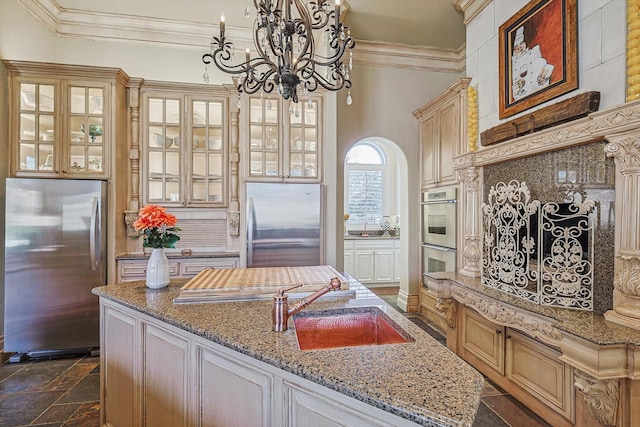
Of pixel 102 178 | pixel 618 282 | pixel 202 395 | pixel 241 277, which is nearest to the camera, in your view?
pixel 202 395

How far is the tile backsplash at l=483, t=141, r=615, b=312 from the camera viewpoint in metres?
1.87

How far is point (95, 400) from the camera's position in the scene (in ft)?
7.95

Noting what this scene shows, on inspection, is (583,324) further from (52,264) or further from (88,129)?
(88,129)

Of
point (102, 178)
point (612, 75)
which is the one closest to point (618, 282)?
point (612, 75)

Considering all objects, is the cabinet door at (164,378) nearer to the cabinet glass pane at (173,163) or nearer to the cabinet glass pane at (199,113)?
the cabinet glass pane at (173,163)

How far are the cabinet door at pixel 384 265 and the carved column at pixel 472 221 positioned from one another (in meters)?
2.48

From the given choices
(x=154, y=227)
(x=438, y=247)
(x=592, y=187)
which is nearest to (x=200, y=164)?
(x=154, y=227)

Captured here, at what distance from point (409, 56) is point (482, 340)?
3.68 m

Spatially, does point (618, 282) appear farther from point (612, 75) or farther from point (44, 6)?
point (44, 6)

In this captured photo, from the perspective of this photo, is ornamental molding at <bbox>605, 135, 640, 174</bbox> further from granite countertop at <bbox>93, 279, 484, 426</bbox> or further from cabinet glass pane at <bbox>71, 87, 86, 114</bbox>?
cabinet glass pane at <bbox>71, 87, 86, 114</bbox>

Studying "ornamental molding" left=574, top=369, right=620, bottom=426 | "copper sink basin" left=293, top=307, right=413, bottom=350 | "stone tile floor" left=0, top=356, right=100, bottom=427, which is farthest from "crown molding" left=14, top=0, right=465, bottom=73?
"ornamental molding" left=574, top=369, right=620, bottom=426

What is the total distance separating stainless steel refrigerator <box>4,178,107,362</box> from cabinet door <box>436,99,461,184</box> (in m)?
3.62

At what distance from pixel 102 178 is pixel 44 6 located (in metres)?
1.98

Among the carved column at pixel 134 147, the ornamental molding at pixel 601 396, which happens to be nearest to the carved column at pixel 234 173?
the carved column at pixel 134 147
